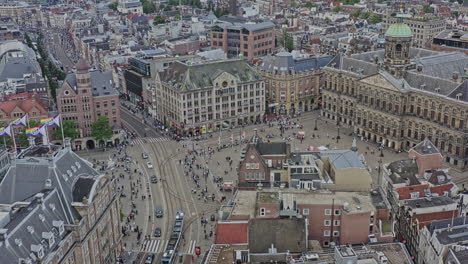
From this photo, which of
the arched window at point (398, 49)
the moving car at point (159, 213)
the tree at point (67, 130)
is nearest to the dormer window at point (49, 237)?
the moving car at point (159, 213)

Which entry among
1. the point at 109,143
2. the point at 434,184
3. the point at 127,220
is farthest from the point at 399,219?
the point at 109,143

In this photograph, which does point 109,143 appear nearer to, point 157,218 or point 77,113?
point 77,113

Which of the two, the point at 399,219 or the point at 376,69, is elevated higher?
the point at 376,69

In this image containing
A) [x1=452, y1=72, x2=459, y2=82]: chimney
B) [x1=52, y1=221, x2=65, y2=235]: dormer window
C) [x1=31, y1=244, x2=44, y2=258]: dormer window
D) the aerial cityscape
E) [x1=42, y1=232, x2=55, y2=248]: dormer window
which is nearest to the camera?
[x1=31, y1=244, x2=44, y2=258]: dormer window

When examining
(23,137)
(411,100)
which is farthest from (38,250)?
(411,100)

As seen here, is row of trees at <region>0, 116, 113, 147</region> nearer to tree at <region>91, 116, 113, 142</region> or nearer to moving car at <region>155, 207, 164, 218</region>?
tree at <region>91, 116, 113, 142</region>

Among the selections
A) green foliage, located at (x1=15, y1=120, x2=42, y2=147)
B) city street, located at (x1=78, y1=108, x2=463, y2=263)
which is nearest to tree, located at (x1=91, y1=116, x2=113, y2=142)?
city street, located at (x1=78, y1=108, x2=463, y2=263)
